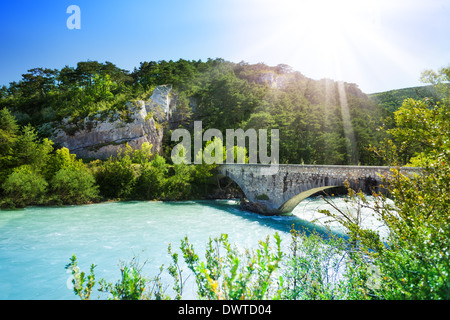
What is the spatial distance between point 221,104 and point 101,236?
141ft

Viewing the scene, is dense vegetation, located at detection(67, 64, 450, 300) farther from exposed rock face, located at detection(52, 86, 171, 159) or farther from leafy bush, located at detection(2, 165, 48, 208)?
exposed rock face, located at detection(52, 86, 171, 159)

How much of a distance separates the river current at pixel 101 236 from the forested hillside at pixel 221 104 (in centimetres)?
1764

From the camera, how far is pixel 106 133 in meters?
39.9

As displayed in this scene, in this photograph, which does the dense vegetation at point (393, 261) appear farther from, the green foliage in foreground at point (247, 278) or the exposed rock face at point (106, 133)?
the exposed rock face at point (106, 133)

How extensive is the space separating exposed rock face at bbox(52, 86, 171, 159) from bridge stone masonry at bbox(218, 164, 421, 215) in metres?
→ 22.2

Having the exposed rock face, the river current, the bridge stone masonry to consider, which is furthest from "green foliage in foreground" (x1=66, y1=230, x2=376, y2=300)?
the exposed rock face

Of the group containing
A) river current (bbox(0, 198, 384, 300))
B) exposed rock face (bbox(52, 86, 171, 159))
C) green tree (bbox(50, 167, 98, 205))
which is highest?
exposed rock face (bbox(52, 86, 171, 159))

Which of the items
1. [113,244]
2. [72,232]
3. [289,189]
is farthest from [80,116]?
[289,189]

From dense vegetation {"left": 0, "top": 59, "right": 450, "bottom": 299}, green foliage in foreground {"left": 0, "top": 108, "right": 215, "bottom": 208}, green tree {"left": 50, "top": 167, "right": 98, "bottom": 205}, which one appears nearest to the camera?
dense vegetation {"left": 0, "top": 59, "right": 450, "bottom": 299}

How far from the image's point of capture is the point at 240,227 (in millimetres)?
17109

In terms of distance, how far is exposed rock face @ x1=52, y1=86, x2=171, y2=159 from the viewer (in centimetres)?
3897

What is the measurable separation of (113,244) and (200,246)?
4987mm

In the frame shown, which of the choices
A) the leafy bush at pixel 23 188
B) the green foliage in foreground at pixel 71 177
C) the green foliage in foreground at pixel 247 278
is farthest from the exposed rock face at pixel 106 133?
the green foliage in foreground at pixel 247 278
